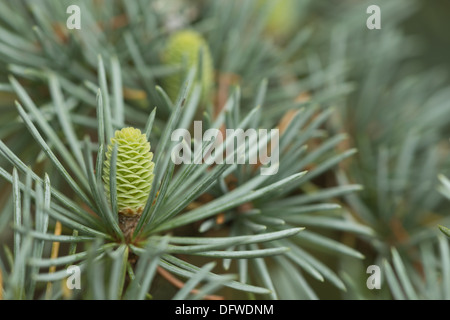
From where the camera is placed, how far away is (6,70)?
1.59 feet

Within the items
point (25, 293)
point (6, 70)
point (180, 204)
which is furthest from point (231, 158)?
point (6, 70)

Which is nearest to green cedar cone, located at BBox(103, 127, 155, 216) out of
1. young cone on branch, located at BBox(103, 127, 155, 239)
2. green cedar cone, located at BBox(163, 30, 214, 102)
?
young cone on branch, located at BBox(103, 127, 155, 239)

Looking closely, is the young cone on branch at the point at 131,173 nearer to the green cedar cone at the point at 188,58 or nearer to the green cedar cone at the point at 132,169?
the green cedar cone at the point at 132,169

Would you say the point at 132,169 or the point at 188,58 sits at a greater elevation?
the point at 188,58

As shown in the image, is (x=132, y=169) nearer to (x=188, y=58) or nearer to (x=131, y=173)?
(x=131, y=173)

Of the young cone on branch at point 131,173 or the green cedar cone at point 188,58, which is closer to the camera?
the young cone on branch at point 131,173

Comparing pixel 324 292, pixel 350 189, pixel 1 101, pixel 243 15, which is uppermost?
pixel 243 15

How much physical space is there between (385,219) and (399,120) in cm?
15

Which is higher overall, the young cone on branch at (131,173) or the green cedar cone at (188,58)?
the green cedar cone at (188,58)

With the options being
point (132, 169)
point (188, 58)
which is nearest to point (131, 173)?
point (132, 169)

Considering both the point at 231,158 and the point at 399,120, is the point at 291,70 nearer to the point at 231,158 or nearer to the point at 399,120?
the point at 399,120

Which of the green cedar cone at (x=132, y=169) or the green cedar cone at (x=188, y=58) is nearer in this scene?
the green cedar cone at (x=132, y=169)

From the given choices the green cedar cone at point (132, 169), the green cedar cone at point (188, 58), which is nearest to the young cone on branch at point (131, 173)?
the green cedar cone at point (132, 169)

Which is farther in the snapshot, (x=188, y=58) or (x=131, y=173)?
(x=188, y=58)
